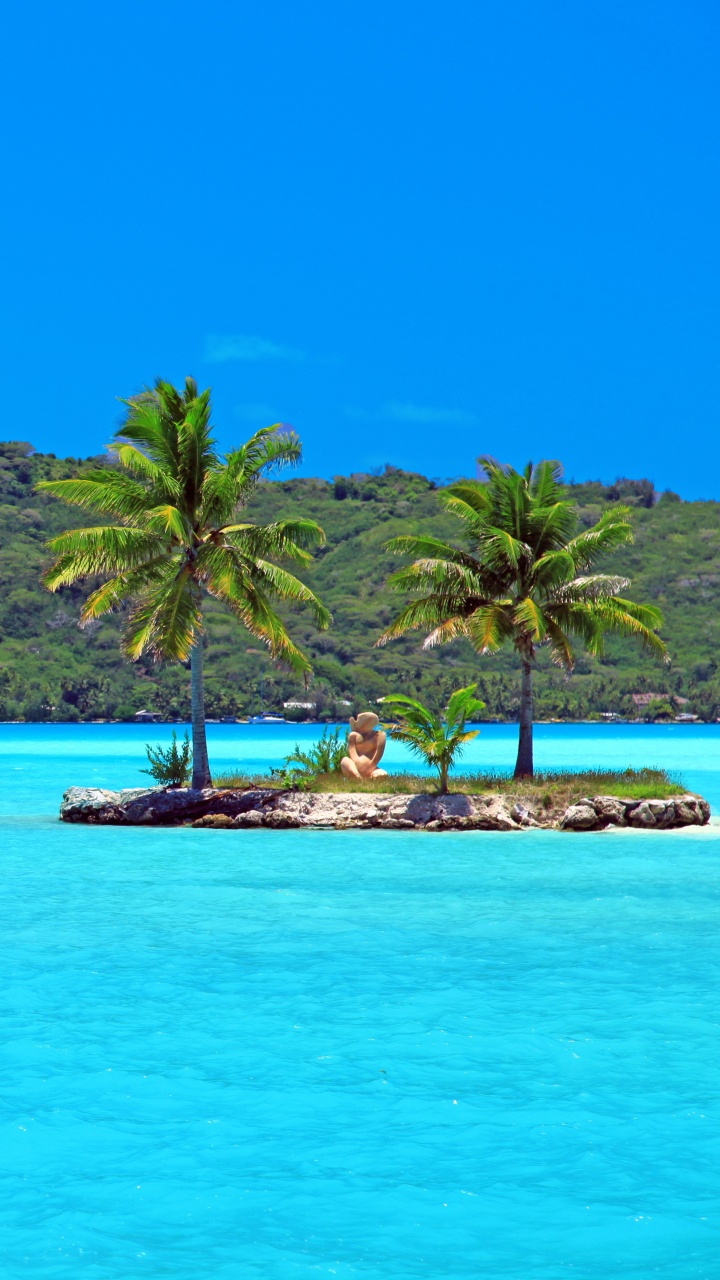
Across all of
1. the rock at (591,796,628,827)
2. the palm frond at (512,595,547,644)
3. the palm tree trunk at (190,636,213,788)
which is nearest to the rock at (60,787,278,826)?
the palm tree trunk at (190,636,213,788)

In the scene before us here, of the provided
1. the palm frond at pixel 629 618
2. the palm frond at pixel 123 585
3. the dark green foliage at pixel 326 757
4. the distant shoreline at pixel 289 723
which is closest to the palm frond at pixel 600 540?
the palm frond at pixel 629 618

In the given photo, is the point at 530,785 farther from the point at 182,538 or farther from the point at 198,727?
the point at 182,538

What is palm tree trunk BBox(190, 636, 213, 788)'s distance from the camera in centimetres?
2797

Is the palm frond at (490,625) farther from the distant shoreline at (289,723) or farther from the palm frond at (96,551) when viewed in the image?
the distant shoreline at (289,723)

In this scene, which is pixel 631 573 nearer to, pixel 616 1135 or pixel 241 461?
pixel 241 461

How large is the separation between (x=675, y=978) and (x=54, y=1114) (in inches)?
266

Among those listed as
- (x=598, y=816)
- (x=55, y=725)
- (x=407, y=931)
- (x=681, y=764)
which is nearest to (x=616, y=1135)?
(x=407, y=931)

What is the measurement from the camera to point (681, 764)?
59469 mm

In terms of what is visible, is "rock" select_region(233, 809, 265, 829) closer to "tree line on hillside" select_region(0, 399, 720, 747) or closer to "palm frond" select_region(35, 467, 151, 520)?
"palm frond" select_region(35, 467, 151, 520)

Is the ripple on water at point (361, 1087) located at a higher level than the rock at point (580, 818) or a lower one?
lower

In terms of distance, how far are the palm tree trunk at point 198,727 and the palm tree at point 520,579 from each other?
180 inches

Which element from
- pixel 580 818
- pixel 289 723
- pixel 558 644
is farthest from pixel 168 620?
pixel 289 723

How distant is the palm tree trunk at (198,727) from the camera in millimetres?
27969

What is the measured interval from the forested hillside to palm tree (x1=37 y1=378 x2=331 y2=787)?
9907 cm
